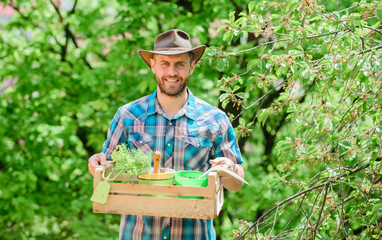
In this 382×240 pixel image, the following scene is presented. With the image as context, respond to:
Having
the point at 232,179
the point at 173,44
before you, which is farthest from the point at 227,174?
the point at 173,44

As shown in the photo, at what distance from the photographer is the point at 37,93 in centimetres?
534

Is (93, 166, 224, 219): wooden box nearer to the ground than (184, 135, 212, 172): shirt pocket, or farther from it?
nearer to the ground

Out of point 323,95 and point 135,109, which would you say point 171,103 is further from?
point 323,95

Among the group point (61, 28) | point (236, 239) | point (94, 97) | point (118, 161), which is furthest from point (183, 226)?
point (61, 28)

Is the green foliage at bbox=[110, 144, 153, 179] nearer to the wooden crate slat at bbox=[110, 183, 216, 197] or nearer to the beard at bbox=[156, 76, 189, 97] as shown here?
the wooden crate slat at bbox=[110, 183, 216, 197]

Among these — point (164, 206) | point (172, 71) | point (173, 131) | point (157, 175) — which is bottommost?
point (164, 206)

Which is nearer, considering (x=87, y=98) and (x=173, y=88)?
(x=173, y=88)

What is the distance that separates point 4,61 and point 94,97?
39.7 inches

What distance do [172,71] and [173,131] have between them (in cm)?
27

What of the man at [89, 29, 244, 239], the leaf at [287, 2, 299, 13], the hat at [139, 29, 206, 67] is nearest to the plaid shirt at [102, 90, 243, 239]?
the man at [89, 29, 244, 239]

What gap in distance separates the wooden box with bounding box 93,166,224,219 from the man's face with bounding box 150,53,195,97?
0.46 metres

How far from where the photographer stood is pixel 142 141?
7.61ft

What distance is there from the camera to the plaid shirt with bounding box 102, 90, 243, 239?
2262 millimetres

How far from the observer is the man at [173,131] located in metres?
2.26
